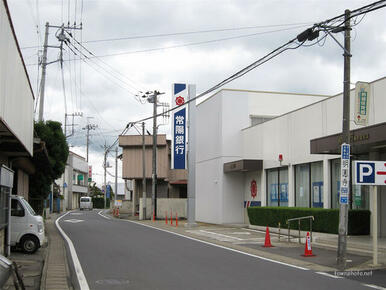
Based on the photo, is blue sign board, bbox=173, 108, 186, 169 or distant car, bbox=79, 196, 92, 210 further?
distant car, bbox=79, 196, 92, 210

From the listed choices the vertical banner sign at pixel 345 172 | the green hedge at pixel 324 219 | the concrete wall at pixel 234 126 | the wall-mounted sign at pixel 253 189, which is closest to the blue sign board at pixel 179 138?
the concrete wall at pixel 234 126

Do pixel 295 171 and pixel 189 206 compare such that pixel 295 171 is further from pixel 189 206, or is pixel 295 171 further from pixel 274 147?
pixel 189 206

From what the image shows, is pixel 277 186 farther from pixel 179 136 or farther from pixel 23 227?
pixel 23 227

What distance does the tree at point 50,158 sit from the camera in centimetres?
2619

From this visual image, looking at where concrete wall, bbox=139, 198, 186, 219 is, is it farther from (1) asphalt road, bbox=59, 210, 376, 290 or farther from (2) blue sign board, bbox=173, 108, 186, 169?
(1) asphalt road, bbox=59, 210, 376, 290

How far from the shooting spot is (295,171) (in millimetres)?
25938

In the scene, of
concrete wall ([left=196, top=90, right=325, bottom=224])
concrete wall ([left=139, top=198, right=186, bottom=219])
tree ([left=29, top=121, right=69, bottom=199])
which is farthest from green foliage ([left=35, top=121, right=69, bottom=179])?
concrete wall ([left=139, top=198, right=186, bottom=219])

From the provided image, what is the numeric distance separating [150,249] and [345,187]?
270 inches

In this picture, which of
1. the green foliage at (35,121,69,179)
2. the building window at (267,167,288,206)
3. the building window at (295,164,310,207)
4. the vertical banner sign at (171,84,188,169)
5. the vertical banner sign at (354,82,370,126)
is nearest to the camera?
the vertical banner sign at (354,82,370,126)

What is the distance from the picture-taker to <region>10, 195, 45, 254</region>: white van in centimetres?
1512

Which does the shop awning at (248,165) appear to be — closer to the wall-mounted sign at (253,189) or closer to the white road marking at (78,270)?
the wall-mounted sign at (253,189)

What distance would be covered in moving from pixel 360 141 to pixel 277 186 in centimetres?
1125

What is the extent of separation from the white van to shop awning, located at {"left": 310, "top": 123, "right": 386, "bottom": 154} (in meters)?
10.9

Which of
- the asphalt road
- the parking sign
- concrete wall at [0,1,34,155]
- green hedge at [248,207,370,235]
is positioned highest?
concrete wall at [0,1,34,155]
